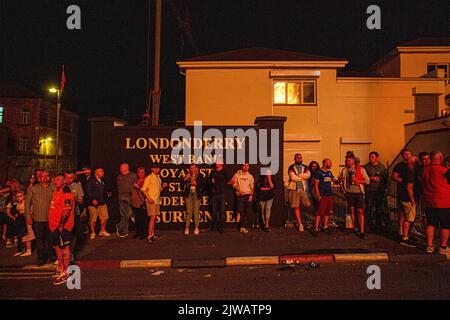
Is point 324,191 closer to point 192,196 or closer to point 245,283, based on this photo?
point 192,196

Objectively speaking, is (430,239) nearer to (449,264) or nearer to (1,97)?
(449,264)

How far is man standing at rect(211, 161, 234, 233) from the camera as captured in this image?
9547 mm

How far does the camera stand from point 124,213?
9.55 meters

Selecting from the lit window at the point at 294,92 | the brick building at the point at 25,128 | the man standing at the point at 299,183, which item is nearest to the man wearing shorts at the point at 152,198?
the man standing at the point at 299,183

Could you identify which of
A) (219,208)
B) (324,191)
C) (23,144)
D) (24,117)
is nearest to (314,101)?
(324,191)

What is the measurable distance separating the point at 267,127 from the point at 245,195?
212cm

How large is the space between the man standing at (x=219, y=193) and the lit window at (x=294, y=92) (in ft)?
40.9

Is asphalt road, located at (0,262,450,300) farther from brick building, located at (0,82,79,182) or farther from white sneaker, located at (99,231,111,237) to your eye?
brick building, located at (0,82,79,182)

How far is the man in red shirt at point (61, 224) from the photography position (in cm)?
611

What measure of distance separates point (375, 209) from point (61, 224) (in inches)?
298

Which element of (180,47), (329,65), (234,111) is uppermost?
(180,47)

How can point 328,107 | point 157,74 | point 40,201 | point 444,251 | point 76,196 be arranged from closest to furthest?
point 40,201 < point 444,251 < point 76,196 < point 157,74 < point 328,107
